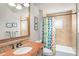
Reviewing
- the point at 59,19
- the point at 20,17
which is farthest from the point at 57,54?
the point at 20,17

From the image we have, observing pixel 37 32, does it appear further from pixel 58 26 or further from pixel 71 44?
pixel 71 44

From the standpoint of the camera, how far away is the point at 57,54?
156 cm

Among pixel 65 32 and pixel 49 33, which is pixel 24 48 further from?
pixel 65 32

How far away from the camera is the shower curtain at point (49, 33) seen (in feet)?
5.18

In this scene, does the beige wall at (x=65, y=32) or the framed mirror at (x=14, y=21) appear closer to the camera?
the framed mirror at (x=14, y=21)

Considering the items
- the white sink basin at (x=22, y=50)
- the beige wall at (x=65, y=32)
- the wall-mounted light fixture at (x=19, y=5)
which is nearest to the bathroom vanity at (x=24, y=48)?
the white sink basin at (x=22, y=50)

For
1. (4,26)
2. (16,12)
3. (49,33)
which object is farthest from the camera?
(49,33)

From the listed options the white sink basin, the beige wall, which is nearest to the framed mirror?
the white sink basin

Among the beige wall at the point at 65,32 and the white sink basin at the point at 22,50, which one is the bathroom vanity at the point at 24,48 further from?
the beige wall at the point at 65,32

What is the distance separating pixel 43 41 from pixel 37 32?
197 millimetres

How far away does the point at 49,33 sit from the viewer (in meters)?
1.61

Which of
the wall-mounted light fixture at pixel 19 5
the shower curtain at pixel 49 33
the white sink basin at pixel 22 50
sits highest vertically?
the wall-mounted light fixture at pixel 19 5

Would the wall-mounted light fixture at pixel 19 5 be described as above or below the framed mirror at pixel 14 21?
above

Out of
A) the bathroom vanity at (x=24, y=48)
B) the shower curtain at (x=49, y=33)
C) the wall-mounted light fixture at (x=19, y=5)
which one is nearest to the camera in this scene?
the bathroom vanity at (x=24, y=48)
